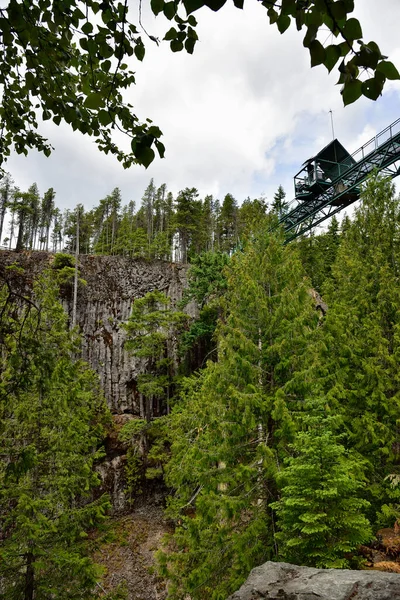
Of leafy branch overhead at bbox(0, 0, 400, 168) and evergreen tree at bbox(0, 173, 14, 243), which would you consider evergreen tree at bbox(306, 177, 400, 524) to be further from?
evergreen tree at bbox(0, 173, 14, 243)

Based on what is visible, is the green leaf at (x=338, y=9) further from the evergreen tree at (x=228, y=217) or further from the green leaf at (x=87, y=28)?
the evergreen tree at (x=228, y=217)

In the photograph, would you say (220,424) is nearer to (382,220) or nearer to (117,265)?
(382,220)

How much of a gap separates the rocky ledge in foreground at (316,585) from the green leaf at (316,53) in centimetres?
391

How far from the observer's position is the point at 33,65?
2039 millimetres

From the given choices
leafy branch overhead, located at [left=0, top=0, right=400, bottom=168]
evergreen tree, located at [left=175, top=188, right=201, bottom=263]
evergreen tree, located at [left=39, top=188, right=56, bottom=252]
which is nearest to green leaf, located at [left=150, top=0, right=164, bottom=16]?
leafy branch overhead, located at [left=0, top=0, right=400, bottom=168]

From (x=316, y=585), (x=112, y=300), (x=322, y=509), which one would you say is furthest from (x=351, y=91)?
(x=112, y=300)

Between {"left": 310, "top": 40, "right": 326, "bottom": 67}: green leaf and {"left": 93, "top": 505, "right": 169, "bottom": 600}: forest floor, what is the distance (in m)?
11.5

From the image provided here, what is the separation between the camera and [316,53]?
1.03m

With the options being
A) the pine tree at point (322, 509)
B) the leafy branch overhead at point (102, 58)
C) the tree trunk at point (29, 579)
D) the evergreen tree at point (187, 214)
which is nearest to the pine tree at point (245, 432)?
the pine tree at point (322, 509)

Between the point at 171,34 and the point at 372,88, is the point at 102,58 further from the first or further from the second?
the point at 372,88

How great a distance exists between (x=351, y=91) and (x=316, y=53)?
157 millimetres

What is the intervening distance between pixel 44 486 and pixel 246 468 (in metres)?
4.36

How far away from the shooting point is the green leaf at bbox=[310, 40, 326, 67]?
3.37ft

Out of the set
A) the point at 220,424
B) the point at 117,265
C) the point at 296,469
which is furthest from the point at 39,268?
the point at 296,469
